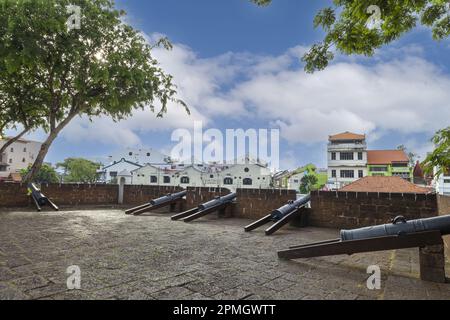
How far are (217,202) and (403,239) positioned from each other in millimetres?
5533

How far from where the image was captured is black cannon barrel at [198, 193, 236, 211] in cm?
761

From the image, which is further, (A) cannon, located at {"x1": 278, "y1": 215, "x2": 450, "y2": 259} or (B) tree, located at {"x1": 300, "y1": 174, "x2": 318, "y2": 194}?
(B) tree, located at {"x1": 300, "y1": 174, "x2": 318, "y2": 194}

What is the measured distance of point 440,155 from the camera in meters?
2.40

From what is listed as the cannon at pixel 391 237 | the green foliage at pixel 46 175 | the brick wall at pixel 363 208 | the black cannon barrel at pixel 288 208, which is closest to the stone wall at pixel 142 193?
the black cannon barrel at pixel 288 208

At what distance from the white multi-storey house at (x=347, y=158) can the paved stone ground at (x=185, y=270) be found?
41231 millimetres

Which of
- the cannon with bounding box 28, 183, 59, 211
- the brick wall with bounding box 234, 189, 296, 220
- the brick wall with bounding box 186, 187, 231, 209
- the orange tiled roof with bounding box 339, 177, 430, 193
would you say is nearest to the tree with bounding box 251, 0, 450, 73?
the brick wall with bounding box 234, 189, 296, 220

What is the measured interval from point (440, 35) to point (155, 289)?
499cm

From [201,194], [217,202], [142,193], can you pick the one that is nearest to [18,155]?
[142,193]

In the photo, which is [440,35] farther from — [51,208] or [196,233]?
[51,208]

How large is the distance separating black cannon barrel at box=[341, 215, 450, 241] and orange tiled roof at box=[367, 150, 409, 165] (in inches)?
1761

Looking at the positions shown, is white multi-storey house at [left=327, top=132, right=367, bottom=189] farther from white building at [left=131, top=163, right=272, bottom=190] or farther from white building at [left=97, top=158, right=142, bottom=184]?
white building at [left=97, top=158, right=142, bottom=184]

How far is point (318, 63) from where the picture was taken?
406cm

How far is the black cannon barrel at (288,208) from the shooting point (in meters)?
6.11

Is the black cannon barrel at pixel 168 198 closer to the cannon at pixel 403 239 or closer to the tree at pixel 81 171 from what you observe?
the cannon at pixel 403 239
